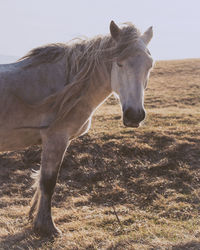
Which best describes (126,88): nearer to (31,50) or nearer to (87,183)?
(31,50)

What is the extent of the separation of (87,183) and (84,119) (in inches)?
92.5

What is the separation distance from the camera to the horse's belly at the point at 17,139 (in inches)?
159

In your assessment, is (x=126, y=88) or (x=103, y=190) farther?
(x=103, y=190)

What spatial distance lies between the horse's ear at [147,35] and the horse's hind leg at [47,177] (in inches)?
64.5

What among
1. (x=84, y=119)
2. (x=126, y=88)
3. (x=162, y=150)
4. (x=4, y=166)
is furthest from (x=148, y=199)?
(x=4, y=166)

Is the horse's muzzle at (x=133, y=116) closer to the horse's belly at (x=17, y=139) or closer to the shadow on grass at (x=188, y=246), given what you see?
the horse's belly at (x=17, y=139)

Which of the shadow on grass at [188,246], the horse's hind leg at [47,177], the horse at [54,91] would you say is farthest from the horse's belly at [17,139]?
the shadow on grass at [188,246]

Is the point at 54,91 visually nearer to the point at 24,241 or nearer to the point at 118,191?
the point at 24,241

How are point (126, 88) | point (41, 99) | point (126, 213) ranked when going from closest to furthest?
point (126, 88) → point (41, 99) → point (126, 213)

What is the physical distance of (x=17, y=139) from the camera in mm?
4133

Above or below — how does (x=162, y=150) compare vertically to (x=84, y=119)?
below

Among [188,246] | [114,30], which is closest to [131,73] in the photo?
[114,30]

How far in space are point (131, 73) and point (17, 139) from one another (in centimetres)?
181

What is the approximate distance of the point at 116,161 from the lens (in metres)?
6.68
